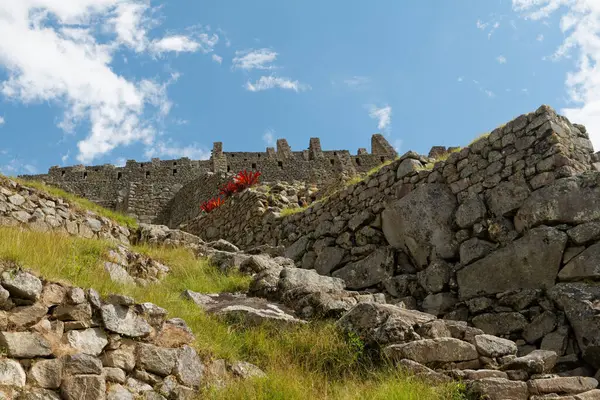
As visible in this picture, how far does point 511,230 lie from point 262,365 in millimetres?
4358

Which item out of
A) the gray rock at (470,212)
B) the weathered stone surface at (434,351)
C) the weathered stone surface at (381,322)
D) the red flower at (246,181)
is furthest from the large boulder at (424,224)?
the red flower at (246,181)

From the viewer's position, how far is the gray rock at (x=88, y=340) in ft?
14.3

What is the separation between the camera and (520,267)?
745 centimetres

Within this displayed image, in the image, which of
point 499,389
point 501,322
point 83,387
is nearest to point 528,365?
point 499,389

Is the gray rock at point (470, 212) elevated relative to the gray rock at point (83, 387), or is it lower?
elevated

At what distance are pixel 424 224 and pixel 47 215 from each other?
6900mm

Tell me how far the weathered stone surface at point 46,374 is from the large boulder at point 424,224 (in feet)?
20.1

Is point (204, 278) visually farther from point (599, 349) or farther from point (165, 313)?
point (599, 349)

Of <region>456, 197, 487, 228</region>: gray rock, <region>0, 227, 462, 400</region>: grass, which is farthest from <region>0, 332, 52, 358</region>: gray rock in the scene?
<region>456, 197, 487, 228</region>: gray rock

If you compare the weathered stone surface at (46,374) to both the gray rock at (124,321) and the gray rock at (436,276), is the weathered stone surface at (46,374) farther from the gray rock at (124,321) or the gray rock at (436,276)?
the gray rock at (436,276)

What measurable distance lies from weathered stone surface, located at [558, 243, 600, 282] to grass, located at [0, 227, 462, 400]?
3096mm

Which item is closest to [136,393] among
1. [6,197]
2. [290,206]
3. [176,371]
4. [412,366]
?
[176,371]

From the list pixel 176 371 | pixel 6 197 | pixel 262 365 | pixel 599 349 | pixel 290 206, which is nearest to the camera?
pixel 176 371

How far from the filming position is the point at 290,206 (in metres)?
14.3
